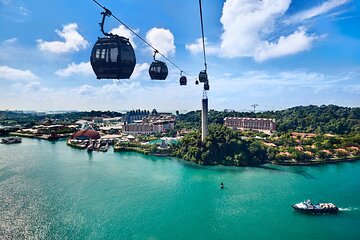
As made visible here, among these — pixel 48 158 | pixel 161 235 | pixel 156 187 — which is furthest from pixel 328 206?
pixel 48 158

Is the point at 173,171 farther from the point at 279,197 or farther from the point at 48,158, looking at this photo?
the point at 48,158

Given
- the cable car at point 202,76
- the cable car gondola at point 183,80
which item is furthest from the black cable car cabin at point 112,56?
the cable car at point 202,76

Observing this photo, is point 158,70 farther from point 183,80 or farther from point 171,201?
point 171,201

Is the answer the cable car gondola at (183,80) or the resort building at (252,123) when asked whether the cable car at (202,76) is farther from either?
the resort building at (252,123)

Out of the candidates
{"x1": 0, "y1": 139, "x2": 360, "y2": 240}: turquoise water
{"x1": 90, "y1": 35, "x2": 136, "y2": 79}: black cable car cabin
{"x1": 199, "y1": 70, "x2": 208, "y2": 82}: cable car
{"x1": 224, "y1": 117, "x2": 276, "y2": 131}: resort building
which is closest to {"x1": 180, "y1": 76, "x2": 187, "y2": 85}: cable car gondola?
{"x1": 199, "y1": 70, "x2": 208, "y2": 82}: cable car

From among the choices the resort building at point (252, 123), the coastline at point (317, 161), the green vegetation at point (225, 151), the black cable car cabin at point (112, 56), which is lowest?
the coastline at point (317, 161)
